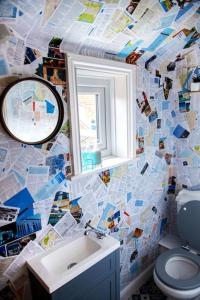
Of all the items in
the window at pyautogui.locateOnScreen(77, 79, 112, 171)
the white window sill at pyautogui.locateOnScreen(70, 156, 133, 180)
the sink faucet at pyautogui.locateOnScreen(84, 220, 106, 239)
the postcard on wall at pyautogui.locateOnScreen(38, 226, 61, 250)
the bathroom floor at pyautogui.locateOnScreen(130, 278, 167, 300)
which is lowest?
the bathroom floor at pyautogui.locateOnScreen(130, 278, 167, 300)

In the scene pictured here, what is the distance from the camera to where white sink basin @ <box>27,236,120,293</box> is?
3.34ft

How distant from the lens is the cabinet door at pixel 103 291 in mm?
1148

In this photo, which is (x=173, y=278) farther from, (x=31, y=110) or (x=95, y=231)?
(x=31, y=110)

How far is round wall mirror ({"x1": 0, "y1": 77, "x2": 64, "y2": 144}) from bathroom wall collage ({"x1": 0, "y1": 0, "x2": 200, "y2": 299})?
4cm

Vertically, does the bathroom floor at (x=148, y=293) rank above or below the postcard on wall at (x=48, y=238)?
below

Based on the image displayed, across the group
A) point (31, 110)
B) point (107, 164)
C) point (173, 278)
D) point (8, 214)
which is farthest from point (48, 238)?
point (173, 278)

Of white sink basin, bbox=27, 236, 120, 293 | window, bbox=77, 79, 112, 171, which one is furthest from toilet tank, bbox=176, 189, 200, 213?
white sink basin, bbox=27, 236, 120, 293

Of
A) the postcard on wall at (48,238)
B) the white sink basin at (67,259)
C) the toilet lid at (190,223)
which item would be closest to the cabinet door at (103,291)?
the white sink basin at (67,259)

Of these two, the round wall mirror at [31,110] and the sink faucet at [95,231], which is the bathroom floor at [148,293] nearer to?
the sink faucet at [95,231]

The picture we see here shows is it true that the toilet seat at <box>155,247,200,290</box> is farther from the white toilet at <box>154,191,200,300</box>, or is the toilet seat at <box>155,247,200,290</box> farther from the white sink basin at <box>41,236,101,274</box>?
the white sink basin at <box>41,236,101,274</box>

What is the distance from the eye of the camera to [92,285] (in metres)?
1.15

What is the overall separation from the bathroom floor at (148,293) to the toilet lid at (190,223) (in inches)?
20.2

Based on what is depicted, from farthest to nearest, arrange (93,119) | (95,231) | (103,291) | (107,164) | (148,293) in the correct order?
(148,293) < (93,119) < (107,164) < (95,231) < (103,291)

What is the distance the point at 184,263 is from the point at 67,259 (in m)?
0.98
